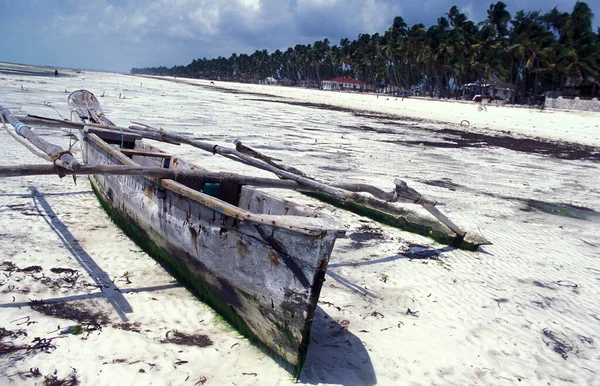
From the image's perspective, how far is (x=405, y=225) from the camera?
6672 millimetres

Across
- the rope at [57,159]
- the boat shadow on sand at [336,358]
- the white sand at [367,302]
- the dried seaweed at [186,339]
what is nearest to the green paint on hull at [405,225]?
the white sand at [367,302]

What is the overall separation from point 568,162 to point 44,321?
14.5 meters

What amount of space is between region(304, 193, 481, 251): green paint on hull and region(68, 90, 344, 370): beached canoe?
113 inches

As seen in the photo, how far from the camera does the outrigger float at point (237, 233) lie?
10.0 ft

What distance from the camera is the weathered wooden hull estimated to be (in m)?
3.03

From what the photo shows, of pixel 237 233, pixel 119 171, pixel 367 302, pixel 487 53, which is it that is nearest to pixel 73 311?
pixel 119 171

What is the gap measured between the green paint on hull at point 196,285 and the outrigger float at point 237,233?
11mm

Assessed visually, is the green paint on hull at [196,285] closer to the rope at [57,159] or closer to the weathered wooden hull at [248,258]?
the weathered wooden hull at [248,258]

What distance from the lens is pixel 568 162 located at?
13.8m

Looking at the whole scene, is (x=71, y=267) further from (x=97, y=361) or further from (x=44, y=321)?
(x=97, y=361)

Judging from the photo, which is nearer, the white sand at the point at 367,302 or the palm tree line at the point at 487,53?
the white sand at the point at 367,302

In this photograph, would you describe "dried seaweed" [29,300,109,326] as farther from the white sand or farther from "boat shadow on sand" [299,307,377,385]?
"boat shadow on sand" [299,307,377,385]

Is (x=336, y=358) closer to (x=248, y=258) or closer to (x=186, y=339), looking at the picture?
(x=248, y=258)

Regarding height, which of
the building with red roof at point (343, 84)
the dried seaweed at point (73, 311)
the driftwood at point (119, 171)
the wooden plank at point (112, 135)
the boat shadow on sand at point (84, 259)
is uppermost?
the building with red roof at point (343, 84)
